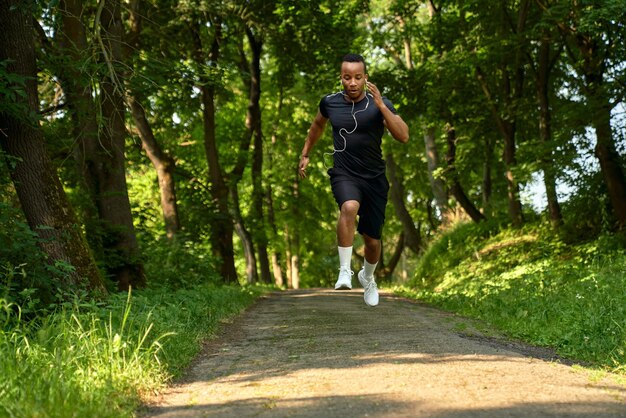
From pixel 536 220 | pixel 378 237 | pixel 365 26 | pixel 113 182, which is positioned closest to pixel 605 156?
pixel 536 220

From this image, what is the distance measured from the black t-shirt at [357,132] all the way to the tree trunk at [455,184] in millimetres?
14749

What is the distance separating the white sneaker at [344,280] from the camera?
709 cm

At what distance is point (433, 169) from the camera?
80.9 feet

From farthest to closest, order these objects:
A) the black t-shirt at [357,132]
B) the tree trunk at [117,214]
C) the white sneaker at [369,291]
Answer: the tree trunk at [117,214], the white sneaker at [369,291], the black t-shirt at [357,132]

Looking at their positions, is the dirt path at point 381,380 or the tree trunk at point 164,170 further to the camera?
the tree trunk at point 164,170

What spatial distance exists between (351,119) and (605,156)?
8805 millimetres

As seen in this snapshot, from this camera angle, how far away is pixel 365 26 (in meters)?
27.0

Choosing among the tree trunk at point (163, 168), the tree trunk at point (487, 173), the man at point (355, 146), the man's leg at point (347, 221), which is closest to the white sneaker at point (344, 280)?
the man at point (355, 146)

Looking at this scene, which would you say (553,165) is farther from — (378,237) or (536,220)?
(378,237)

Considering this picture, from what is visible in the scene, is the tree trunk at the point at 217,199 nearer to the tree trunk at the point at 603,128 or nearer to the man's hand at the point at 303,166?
the tree trunk at the point at 603,128

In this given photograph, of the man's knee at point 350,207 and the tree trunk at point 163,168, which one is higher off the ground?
the tree trunk at point 163,168

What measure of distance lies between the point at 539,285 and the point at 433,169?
13078 mm

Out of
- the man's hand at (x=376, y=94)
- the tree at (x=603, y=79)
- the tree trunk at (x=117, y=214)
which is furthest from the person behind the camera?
the tree at (x=603, y=79)

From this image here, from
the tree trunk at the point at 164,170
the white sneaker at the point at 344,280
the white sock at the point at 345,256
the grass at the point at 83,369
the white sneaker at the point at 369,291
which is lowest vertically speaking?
the grass at the point at 83,369
